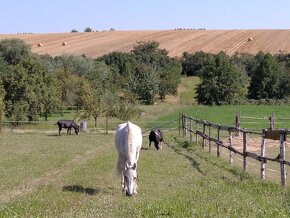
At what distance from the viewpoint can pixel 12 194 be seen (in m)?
11.8

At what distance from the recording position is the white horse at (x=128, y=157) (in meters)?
11.9

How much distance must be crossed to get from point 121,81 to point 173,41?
34122 mm

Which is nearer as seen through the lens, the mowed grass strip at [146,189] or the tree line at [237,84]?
the mowed grass strip at [146,189]

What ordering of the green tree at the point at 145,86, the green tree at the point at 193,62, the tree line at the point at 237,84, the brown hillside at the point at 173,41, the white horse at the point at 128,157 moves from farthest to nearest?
the brown hillside at the point at 173,41, the green tree at the point at 193,62, the green tree at the point at 145,86, the tree line at the point at 237,84, the white horse at the point at 128,157

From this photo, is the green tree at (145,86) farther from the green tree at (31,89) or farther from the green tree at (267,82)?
the green tree at (31,89)

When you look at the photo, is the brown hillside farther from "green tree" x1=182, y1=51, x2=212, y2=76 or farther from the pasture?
the pasture

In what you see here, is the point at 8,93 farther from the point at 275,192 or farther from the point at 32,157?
the point at 275,192

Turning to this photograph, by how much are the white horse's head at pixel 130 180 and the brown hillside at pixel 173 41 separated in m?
85.2

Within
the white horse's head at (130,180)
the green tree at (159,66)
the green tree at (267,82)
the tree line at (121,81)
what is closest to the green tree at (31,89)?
the tree line at (121,81)

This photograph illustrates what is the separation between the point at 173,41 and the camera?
368 ft

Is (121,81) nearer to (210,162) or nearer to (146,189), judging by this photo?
(210,162)

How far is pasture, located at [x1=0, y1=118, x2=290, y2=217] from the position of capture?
843 centimetres

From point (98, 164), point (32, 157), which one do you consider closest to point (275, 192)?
point (98, 164)

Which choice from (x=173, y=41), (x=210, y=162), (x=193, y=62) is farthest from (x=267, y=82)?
(x=210, y=162)
